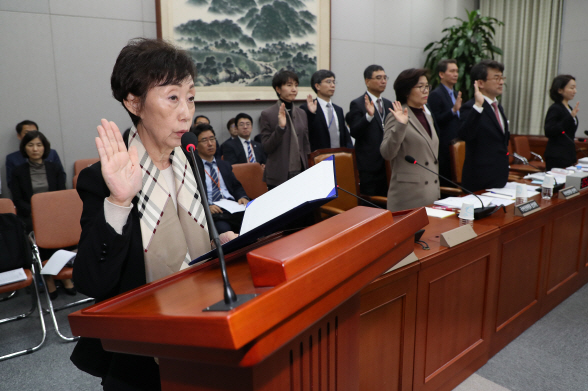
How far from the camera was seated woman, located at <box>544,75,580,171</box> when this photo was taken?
14.3 ft

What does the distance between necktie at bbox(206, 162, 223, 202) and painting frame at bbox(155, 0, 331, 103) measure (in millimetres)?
1723

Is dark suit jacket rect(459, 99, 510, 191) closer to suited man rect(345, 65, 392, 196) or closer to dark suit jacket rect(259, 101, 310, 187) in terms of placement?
suited man rect(345, 65, 392, 196)

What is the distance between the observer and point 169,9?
4.89 metres

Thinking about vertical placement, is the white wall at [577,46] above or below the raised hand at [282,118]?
above

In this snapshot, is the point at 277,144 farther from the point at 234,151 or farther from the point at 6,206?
the point at 6,206

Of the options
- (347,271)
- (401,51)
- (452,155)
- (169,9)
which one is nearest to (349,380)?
(347,271)

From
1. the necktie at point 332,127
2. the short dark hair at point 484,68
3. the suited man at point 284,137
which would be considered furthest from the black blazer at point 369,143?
the short dark hair at point 484,68

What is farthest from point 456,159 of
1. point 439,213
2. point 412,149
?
point 439,213

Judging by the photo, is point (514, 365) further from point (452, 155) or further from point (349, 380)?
point (452, 155)

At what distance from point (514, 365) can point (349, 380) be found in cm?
180

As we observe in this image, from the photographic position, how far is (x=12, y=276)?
2.60 metres

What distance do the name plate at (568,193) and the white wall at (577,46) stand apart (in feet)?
16.3

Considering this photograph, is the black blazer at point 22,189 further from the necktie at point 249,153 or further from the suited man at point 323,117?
the suited man at point 323,117

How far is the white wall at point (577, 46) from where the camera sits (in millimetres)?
6836
